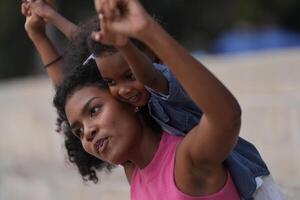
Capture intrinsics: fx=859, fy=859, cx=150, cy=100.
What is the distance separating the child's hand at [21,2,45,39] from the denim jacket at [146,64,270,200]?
0.79 m

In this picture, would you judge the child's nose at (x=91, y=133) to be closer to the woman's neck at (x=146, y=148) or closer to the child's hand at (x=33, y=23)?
the woman's neck at (x=146, y=148)

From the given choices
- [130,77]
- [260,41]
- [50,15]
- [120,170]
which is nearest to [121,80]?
[130,77]

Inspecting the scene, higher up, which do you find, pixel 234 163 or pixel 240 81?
pixel 234 163

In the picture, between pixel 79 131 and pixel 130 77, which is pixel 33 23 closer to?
pixel 79 131

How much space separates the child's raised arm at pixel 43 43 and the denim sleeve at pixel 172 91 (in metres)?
0.76

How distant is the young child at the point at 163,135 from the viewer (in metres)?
2.19

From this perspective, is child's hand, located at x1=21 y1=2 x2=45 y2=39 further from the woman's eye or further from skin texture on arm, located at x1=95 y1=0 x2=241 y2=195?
skin texture on arm, located at x1=95 y1=0 x2=241 y2=195

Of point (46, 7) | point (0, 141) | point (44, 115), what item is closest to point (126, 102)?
point (46, 7)

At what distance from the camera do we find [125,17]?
2094 mm

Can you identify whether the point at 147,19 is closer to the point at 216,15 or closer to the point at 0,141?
the point at 0,141

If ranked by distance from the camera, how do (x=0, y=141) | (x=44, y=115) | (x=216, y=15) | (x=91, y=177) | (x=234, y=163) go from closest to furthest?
(x=234, y=163) < (x=91, y=177) < (x=44, y=115) < (x=0, y=141) < (x=216, y=15)

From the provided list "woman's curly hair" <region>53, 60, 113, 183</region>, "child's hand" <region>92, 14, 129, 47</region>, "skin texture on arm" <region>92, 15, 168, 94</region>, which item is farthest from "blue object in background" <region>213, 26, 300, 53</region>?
"child's hand" <region>92, 14, 129, 47</region>

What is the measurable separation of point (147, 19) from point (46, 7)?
1195mm

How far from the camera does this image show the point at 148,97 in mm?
2578
